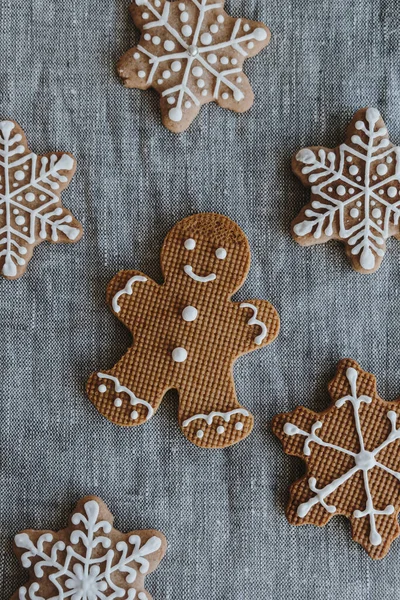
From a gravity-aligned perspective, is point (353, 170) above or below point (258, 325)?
above

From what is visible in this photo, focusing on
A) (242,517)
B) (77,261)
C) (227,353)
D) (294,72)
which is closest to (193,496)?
(242,517)

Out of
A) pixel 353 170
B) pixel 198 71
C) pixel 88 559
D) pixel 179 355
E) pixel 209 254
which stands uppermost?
pixel 198 71

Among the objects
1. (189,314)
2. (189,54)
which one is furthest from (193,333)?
(189,54)

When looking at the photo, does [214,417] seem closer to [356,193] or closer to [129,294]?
[129,294]

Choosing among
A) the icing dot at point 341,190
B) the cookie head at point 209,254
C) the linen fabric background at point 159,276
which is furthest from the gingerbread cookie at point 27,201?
the icing dot at point 341,190

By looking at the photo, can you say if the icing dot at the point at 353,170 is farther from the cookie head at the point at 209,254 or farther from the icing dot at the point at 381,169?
the cookie head at the point at 209,254

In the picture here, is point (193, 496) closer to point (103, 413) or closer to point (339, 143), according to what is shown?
point (103, 413)

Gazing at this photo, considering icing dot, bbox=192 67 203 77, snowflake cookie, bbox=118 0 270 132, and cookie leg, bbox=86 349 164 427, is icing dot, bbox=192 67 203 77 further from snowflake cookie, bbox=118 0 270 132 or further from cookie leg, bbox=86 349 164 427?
cookie leg, bbox=86 349 164 427
